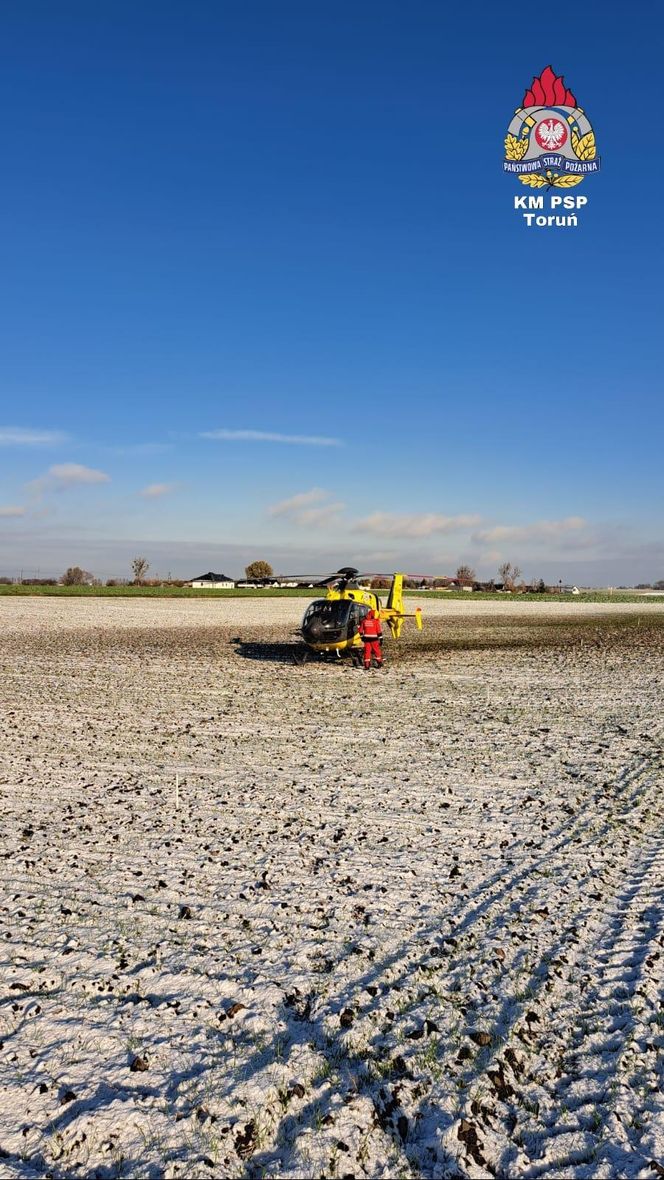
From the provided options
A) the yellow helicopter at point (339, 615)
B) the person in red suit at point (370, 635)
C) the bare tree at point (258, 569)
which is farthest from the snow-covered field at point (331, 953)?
the bare tree at point (258, 569)

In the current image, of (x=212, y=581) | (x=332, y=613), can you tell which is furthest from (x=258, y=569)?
(x=332, y=613)

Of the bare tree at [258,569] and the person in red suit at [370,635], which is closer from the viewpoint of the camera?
the person in red suit at [370,635]

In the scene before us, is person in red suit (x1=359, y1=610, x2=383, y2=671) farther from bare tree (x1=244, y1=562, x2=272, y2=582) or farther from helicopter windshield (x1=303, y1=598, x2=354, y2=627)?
bare tree (x1=244, y1=562, x2=272, y2=582)

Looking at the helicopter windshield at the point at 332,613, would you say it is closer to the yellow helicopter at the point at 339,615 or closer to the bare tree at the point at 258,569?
the yellow helicopter at the point at 339,615

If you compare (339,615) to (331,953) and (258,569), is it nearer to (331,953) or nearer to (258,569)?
(331,953)

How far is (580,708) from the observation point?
17172 millimetres

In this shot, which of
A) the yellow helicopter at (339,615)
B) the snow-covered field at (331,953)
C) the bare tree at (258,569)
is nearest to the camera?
the snow-covered field at (331,953)

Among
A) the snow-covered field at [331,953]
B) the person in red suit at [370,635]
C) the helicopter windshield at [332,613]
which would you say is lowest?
the snow-covered field at [331,953]

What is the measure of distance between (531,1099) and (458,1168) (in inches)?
29.8

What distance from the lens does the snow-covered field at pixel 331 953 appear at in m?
4.14

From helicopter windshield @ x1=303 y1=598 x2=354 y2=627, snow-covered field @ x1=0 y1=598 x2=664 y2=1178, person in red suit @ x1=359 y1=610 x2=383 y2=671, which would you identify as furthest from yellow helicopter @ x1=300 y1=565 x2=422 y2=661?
snow-covered field @ x1=0 y1=598 x2=664 y2=1178

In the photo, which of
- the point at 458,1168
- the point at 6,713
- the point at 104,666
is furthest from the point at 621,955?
the point at 104,666

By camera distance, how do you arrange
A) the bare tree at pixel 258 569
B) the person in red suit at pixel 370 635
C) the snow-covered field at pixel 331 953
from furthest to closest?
the bare tree at pixel 258 569 → the person in red suit at pixel 370 635 → the snow-covered field at pixel 331 953

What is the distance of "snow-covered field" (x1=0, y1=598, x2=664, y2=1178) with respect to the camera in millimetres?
4145
